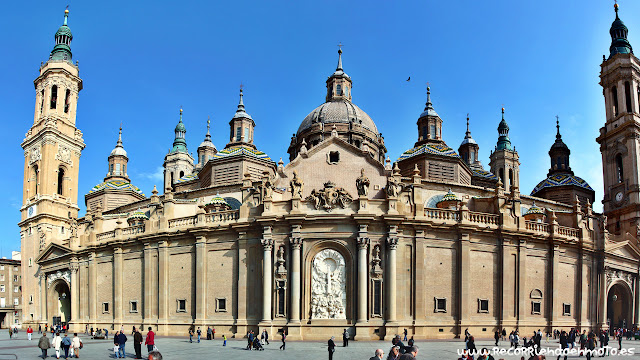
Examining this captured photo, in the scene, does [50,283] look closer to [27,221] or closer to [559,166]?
[27,221]

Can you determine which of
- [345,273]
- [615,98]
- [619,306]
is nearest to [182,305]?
[345,273]

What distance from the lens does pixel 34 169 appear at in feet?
240

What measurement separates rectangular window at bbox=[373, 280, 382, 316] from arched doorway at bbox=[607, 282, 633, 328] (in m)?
27.1

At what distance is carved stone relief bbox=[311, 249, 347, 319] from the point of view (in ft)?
130

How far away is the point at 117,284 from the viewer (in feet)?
160

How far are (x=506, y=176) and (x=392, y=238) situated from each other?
5578 centimetres

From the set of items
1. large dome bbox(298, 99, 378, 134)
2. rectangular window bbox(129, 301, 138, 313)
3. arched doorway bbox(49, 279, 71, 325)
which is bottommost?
arched doorway bbox(49, 279, 71, 325)

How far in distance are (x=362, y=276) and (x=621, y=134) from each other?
4366 cm

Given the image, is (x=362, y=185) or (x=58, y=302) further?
(x=58, y=302)

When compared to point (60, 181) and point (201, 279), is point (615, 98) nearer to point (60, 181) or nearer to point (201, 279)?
point (201, 279)

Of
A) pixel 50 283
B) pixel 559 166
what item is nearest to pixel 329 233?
pixel 50 283

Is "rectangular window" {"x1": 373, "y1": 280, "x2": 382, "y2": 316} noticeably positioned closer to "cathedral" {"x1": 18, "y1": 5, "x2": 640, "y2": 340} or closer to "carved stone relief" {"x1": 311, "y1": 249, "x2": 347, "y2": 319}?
"cathedral" {"x1": 18, "y1": 5, "x2": 640, "y2": 340}

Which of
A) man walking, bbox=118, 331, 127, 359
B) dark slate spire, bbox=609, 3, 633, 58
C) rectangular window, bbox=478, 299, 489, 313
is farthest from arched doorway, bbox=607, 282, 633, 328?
man walking, bbox=118, 331, 127, 359

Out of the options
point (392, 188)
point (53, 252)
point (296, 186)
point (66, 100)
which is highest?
point (66, 100)
